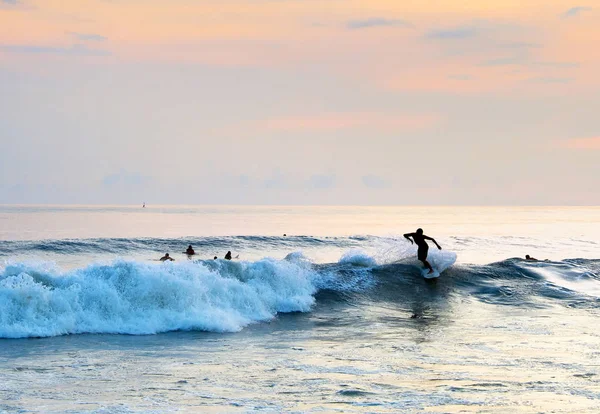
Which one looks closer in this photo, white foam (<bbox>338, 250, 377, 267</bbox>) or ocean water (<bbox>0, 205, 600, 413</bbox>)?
ocean water (<bbox>0, 205, 600, 413</bbox>)

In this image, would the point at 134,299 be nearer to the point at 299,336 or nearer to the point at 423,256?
the point at 299,336

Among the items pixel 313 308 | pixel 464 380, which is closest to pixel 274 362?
pixel 464 380

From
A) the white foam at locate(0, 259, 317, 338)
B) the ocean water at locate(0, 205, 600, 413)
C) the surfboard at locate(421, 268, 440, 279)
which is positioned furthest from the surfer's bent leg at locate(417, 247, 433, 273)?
the white foam at locate(0, 259, 317, 338)

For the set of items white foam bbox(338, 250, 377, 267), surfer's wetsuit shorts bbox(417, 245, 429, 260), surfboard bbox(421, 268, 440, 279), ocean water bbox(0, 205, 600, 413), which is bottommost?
ocean water bbox(0, 205, 600, 413)

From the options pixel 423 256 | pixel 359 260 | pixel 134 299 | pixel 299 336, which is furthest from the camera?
pixel 359 260

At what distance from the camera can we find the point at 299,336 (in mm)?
15227

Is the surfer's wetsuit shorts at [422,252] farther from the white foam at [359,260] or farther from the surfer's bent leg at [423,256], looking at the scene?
the white foam at [359,260]

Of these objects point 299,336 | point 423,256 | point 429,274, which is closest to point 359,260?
point 423,256

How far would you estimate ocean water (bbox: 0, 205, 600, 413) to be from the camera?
9914 mm

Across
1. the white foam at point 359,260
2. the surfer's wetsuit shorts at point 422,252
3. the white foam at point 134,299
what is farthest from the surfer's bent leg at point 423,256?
the white foam at point 134,299

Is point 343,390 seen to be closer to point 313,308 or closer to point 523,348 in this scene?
point 523,348

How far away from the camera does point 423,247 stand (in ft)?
79.0

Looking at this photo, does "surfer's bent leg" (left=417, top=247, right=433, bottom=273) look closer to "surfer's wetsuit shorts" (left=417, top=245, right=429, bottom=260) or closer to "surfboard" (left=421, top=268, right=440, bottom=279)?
"surfer's wetsuit shorts" (left=417, top=245, right=429, bottom=260)

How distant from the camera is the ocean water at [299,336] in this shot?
32.5 feet
